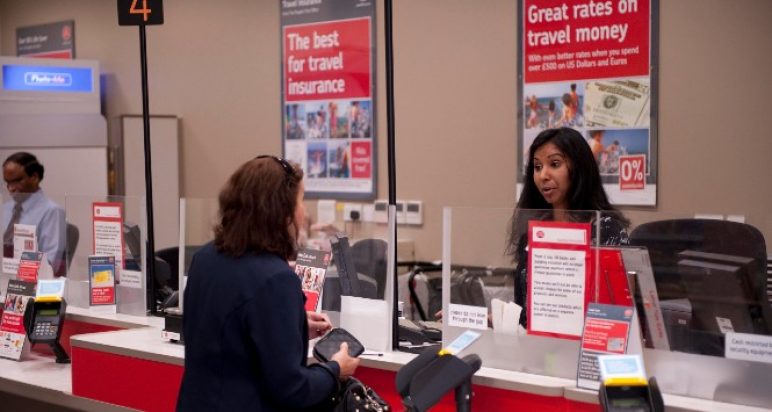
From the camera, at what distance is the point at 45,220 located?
4738 millimetres

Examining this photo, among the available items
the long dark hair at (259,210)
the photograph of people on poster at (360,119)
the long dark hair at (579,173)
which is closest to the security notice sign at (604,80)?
the photograph of people on poster at (360,119)

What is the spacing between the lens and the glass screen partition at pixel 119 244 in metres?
3.93

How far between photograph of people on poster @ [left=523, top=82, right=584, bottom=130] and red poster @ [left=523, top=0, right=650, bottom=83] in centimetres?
6

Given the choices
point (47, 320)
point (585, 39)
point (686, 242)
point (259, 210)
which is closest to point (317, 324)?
point (259, 210)

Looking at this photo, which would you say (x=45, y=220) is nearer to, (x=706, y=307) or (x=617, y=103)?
(x=617, y=103)

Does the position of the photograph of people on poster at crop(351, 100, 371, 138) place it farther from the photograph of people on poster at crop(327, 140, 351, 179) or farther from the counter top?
the counter top

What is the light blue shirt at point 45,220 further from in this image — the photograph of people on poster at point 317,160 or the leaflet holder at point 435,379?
the photograph of people on poster at point 317,160

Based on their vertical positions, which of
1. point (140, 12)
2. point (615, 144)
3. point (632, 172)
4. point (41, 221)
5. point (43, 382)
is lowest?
point (43, 382)

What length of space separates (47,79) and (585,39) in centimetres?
468

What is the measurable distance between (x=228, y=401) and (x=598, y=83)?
3.99 metres

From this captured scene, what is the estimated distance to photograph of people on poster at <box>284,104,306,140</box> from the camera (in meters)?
7.34

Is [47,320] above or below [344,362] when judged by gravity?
below

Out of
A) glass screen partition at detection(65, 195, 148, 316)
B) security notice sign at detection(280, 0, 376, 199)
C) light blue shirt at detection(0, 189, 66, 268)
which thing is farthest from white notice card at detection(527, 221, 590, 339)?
security notice sign at detection(280, 0, 376, 199)

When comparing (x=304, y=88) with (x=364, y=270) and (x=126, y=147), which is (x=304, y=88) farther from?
(x=364, y=270)
